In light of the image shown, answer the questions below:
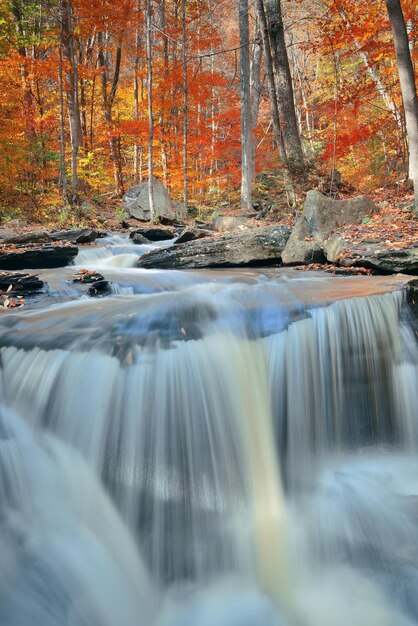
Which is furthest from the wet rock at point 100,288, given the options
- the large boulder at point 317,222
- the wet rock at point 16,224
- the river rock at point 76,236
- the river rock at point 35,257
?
the wet rock at point 16,224

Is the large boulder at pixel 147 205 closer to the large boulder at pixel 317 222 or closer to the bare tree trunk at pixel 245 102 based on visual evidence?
the bare tree trunk at pixel 245 102

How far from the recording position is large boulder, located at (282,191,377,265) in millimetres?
7793

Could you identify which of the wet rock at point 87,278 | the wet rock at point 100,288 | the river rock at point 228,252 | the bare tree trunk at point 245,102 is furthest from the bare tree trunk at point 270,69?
the wet rock at point 100,288

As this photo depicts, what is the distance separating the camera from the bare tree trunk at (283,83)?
11.5m

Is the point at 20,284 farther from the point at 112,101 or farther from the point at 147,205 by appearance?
the point at 112,101

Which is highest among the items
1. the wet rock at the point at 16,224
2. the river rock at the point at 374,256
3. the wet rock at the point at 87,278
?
the wet rock at the point at 16,224

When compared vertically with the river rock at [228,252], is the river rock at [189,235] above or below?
above

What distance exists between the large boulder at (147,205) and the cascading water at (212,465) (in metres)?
12.8

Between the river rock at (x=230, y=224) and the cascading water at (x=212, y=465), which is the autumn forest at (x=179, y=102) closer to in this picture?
the river rock at (x=230, y=224)

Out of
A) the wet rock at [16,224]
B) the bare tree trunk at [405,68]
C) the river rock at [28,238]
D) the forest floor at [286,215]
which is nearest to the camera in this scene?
the forest floor at [286,215]

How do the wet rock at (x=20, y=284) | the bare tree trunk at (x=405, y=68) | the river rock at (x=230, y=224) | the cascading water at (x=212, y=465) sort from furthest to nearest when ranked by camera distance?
the river rock at (x=230, y=224) < the bare tree trunk at (x=405, y=68) < the wet rock at (x=20, y=284) < the cascading water at (x=212, y=465)

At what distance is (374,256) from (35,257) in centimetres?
569

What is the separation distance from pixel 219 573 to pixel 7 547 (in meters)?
1.34

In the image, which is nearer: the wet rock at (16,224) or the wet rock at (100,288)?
the wet rock at (100,288)
